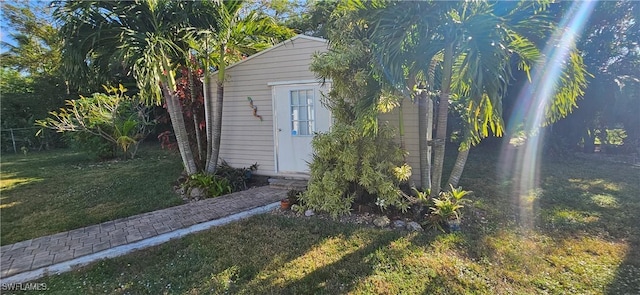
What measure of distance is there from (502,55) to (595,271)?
213 centimetres

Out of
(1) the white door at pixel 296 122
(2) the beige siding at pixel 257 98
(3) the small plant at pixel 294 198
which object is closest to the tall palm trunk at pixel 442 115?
(3) the small plant at pixel 294 198

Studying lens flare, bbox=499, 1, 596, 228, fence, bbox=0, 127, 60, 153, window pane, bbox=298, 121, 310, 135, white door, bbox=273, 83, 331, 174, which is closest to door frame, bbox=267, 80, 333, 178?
white door, bbox=273, 83, 331, 174

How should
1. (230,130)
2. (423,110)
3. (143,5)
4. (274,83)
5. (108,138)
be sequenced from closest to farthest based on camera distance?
(423,110)
(143,5)
(274,83)
(230,130)
(108,138)

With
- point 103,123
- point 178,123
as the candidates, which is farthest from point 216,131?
point 103,123

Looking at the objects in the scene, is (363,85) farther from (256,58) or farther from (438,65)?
(256,58)

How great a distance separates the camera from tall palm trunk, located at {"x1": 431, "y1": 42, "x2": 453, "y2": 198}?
3496 millimetres

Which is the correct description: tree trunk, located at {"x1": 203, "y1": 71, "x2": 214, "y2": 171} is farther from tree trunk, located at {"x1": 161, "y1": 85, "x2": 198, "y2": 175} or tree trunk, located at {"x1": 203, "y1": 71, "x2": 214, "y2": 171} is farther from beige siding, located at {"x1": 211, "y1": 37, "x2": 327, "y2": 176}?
beige siding, located at {"x1": 211, "y1": 37, "x2": 327, "y2": 176}

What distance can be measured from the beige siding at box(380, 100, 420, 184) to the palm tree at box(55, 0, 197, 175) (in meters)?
3.31

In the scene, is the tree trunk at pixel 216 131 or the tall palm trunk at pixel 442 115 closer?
the tall palm trunk at pixel 442 115

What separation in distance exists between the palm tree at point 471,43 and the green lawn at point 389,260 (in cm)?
133

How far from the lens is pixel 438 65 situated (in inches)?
166

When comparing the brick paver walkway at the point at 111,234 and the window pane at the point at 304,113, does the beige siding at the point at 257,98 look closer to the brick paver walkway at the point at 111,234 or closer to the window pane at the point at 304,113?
the window pane at the point at 304,113

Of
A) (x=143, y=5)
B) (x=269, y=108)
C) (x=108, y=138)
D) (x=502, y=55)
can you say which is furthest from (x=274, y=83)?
(x=108, y=138)

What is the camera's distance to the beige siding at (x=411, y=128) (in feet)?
15.9
